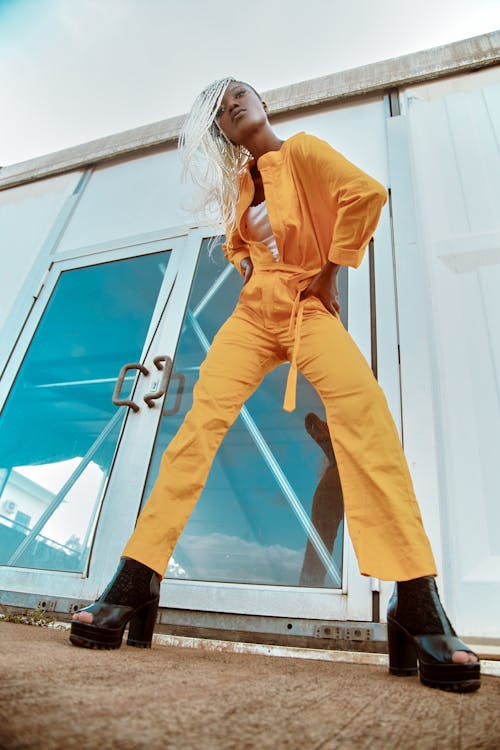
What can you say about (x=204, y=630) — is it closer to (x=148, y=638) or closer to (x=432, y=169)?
(x=148, y=638)

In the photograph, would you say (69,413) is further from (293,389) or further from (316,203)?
(316,203)

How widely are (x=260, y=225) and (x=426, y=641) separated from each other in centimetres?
117

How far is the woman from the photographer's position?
830 millimetres

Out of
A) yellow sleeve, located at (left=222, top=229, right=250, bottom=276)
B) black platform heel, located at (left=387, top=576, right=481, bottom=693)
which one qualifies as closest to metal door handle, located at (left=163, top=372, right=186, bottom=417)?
yellow sleeve, located at (left=222, top=229, right=250, bottom=276)

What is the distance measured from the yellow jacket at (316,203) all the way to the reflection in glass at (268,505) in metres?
0.62

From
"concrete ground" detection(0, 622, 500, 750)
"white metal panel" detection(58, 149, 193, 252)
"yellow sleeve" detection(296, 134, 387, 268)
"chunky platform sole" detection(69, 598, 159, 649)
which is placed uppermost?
"white metal panel" detection(58, 149, 193, 252)

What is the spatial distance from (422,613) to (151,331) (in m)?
1.64

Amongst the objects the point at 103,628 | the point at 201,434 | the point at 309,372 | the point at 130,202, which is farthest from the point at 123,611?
the point at 130,202

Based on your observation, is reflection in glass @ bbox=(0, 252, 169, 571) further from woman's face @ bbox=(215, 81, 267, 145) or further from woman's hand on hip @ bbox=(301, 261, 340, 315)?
woman's hand on hip @ bbox=(301, 261, 340, 315)

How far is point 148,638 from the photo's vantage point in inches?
38.2

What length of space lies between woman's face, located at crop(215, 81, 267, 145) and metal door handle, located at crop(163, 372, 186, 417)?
95 cm

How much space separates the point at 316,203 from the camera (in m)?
1.24

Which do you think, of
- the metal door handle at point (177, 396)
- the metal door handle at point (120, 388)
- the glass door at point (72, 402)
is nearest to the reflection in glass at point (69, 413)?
the glass door at point (72, 402)

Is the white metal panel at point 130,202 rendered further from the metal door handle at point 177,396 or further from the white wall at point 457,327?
the white wall at point 457,327
